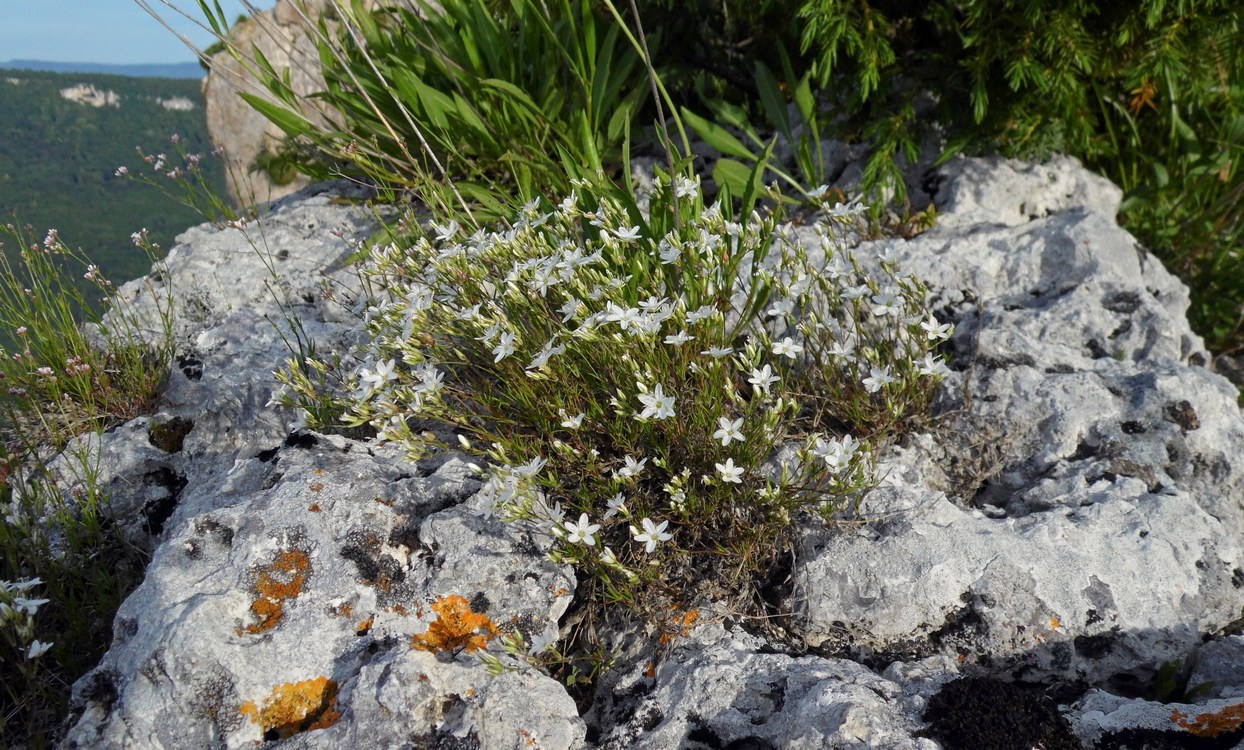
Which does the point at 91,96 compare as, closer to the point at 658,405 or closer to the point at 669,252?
the point at 669,252

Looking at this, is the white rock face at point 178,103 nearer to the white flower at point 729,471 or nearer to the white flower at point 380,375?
the white flower at point 380,375

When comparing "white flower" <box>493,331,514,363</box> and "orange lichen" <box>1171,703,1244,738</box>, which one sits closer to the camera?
"orange lichen" <box>1171,703,1244,738</box>

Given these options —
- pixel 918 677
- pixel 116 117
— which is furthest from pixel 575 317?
pixel 116 117

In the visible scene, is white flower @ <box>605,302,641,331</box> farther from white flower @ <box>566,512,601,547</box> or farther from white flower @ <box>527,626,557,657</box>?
white flower @ <box>527,626,557,657</box>

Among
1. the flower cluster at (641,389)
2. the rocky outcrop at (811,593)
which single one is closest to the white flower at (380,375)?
the flower cluster at (641,389)

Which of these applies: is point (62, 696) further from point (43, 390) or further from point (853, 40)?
point (853, 40)

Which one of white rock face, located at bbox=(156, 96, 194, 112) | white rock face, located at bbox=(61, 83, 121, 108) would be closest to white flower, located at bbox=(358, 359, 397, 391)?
white rock face, located at bbox=(156, 96, 194, 112)
